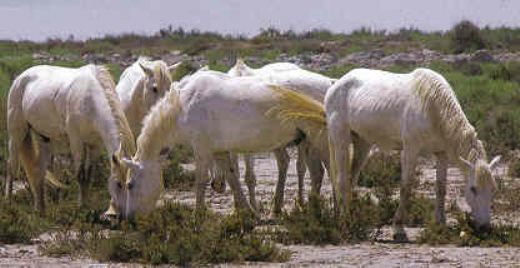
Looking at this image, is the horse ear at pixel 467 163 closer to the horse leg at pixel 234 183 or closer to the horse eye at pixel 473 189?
the horse eye at pixel 473 189

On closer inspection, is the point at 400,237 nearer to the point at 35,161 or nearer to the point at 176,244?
the point at 176,244

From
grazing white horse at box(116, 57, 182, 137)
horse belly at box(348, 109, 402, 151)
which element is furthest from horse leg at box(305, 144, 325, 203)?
grazing white horse at box(116, 57, 182, 137)

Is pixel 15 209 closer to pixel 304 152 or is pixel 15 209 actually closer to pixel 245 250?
pixel 245 250

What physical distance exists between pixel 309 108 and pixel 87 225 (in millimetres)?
3042

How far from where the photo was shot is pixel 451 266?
10.2 m

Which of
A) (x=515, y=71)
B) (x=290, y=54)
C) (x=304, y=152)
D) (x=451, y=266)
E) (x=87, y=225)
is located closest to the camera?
(x=451, y=266)

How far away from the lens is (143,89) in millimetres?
16281

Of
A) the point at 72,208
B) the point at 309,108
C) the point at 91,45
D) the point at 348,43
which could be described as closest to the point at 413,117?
the point at 309,108

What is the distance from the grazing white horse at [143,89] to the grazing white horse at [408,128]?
3464 mm

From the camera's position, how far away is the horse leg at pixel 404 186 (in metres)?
12.0

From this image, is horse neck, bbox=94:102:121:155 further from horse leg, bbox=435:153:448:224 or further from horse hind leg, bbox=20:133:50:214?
horse leg, bbox=435:153:448:224

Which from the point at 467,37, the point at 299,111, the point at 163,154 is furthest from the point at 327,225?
the point at 467,37

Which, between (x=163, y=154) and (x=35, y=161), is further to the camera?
(x=35, y=161)

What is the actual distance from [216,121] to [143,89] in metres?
3.19
